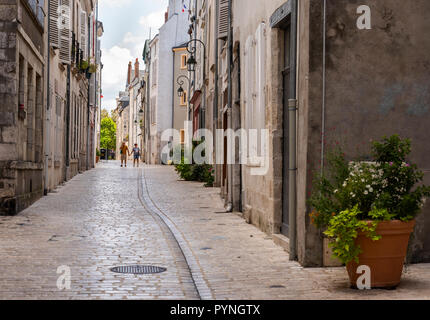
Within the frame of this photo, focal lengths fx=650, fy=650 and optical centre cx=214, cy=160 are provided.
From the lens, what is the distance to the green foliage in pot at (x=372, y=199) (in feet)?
19.8

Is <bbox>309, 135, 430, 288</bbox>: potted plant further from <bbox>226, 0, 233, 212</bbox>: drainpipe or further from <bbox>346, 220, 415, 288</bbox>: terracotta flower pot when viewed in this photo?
<bbox>226, 0, 233, 212</bbox>: drainpipe

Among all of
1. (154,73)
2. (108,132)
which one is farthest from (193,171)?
(108,132)

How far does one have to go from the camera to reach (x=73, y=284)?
21.0ft

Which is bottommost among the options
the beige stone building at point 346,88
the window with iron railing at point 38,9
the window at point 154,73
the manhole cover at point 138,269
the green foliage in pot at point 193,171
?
the manhole cover at point 138,269

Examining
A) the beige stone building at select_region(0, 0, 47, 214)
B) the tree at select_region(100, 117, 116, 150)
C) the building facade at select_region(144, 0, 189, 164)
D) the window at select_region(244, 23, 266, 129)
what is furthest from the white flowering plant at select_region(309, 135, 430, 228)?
the tree at select_region(100, 117, 116, 150)

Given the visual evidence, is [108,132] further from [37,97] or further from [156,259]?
[156,259]

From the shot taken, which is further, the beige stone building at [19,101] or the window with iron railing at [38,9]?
the window with iron railing at [38,9]

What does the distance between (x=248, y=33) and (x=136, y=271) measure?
253 inches

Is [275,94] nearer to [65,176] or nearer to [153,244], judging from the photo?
[153,244]

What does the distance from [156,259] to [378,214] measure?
309 cm

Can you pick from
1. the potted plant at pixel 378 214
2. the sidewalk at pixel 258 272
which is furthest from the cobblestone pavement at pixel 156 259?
the potted plant at pixel 378 214

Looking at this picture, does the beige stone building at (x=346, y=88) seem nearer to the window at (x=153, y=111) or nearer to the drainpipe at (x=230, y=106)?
the drainpipe at (x=230, y=106)

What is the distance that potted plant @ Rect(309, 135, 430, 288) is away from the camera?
6055mm
